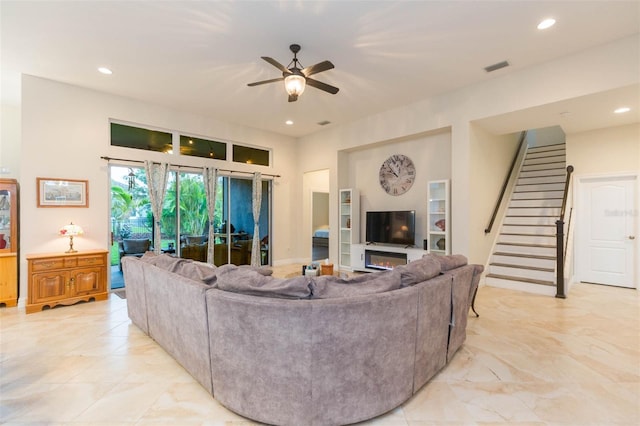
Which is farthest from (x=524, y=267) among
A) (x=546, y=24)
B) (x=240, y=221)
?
(x=240, y=221)

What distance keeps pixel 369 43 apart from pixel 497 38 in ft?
4.91

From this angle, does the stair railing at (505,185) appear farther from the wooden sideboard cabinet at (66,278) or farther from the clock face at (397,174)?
the wooden sideboard cabinet at (66,278)

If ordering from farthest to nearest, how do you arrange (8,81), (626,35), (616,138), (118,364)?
(616,138) → (8,81) → (626,35) → (118,364)

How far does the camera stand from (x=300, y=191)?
8039 millimetres

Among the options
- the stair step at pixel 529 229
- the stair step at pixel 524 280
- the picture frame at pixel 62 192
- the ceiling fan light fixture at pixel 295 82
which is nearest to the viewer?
the ceiling fan light fixture at pixel 295 82

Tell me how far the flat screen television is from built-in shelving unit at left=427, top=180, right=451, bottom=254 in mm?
365

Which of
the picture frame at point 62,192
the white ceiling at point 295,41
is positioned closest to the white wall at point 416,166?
the white ceiling at point 295,41

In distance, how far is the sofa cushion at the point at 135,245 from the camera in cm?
543

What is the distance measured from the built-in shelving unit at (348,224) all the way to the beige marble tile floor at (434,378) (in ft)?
11.2

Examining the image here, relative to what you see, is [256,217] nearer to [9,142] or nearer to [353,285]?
[9,142]

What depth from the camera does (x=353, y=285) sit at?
2029 millimetres

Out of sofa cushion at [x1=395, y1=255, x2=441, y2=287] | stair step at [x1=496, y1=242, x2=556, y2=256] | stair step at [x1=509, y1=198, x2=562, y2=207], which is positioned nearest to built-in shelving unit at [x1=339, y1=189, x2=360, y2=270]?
stair step at [x1=496, y1=242, x2=556, y2=256]

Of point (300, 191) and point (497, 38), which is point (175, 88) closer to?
point (300, 191)

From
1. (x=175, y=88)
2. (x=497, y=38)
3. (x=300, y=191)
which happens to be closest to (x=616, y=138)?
(x=497, y=38)
